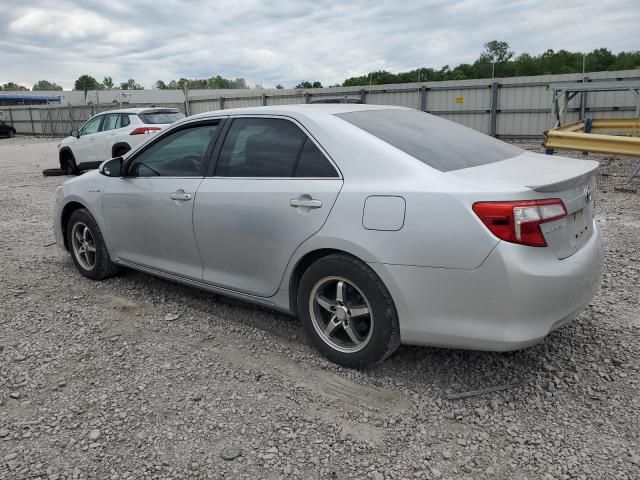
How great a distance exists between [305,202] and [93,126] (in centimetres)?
1244

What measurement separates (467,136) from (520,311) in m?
1.54

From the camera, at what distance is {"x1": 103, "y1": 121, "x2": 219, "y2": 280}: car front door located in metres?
4.06

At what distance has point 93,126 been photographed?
14000 mm

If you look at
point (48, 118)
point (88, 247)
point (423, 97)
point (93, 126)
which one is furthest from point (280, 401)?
point (48, 118)

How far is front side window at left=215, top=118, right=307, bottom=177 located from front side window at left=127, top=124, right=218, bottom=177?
8.8 inches

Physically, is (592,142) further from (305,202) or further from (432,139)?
(305,202)

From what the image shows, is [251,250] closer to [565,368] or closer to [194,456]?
[194,456]

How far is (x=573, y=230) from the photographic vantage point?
298cm

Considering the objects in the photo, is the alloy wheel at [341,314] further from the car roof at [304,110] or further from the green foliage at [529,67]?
the green foliage at [529,67]

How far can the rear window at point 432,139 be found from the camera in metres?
3.20

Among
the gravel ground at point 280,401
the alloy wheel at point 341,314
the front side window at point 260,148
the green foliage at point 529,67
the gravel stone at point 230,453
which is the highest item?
the green foliage at point 529,67

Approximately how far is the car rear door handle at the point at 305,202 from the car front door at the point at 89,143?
11.5 m

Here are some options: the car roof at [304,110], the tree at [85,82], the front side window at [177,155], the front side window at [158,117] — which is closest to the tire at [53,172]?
the front side window at [158,117]

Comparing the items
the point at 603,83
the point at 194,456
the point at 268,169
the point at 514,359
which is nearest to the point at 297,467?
the point at 194,456
